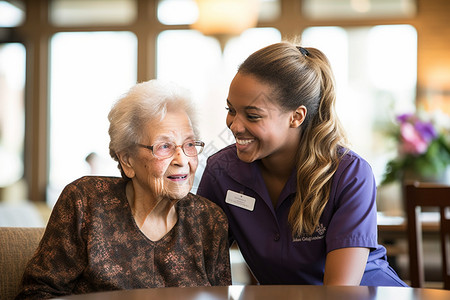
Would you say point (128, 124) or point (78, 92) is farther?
point (78, 92)

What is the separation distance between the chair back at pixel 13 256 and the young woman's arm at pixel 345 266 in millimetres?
895

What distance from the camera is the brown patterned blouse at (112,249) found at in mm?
1521

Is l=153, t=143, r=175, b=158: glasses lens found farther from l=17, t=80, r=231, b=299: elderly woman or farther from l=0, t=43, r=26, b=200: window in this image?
l=0, t=43, r=26, b=200: window

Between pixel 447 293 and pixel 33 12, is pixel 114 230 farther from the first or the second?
pixel 33 12

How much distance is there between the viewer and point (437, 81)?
653cm

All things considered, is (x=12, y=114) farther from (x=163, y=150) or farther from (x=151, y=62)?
(x=163, y=150)

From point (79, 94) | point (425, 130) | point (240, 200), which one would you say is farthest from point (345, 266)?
point (79, 94)

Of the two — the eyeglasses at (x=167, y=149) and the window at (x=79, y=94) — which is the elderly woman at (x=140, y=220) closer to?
the eyeglasses at (x=167, y=149)

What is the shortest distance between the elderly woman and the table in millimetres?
416

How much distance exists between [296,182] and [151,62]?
574cm

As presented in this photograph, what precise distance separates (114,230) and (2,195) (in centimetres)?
653

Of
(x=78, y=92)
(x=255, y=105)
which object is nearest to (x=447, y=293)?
(x=255, y=105)

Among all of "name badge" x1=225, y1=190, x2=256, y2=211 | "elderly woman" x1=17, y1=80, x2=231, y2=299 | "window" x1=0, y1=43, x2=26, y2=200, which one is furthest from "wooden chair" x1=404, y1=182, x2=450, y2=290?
"window" x1=0, y1=43, x2=26, y2=200

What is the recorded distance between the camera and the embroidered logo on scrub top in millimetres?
1767
